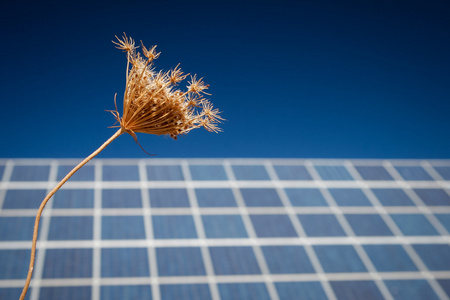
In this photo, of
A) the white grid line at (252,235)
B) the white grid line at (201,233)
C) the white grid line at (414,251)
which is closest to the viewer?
the white grid line at (201,233)

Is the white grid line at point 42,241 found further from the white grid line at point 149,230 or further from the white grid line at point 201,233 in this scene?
the white grid line at point 201,233

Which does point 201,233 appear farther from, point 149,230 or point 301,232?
point 301,232

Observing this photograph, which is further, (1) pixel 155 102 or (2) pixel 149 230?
(2) pixel 149 230

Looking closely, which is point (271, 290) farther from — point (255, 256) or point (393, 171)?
point (393, 171)

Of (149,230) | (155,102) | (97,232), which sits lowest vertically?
(155,102)

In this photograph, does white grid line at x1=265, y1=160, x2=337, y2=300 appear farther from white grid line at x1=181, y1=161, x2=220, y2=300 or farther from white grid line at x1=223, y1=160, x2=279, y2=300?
white grid line at x1=181, y1=161, x2=220, y2=300

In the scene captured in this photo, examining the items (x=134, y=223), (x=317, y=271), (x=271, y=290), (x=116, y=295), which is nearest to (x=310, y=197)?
(x=317, y=271)

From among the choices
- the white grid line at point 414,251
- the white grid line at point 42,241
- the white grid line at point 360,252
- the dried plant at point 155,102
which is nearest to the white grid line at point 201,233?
the white grid line at point 42,241

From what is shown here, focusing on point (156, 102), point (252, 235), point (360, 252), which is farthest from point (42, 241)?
point (156, 102)
